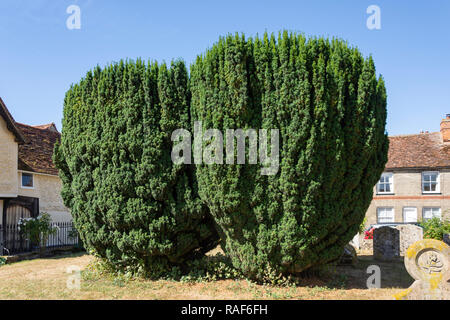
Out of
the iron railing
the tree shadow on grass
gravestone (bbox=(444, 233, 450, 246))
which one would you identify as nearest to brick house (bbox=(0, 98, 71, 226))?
the iron railing

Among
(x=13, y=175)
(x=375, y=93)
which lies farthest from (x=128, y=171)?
(x=13, y=175)

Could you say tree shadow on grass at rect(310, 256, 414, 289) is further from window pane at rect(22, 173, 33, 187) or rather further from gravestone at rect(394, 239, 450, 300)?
window pane at rect(22, 173, 33, 187)

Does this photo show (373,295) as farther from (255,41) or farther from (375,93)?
(255,41)

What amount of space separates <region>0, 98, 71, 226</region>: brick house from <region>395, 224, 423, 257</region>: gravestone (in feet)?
59.2

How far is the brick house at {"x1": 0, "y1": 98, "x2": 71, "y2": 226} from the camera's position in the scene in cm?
1678

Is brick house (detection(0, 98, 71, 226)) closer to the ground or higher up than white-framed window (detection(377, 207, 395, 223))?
higher up

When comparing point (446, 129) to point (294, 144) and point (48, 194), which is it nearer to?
point (294, 144)

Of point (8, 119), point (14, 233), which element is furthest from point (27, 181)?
point (8, 119)

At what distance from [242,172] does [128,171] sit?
3038mm

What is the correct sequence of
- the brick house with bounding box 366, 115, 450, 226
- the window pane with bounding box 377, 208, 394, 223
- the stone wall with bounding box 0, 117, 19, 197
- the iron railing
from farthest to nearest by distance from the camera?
the window pane with bounding box 377, 208, 394, 223 < the brick house with bounding box 366, 115, 450, 226 < the iron railing < the stone wall with bounding box 0, 117, 19, 197

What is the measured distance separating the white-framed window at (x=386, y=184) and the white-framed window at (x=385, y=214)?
1.37 m

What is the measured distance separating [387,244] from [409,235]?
5.76ft

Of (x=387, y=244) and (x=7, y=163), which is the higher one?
(x=7, y=163)

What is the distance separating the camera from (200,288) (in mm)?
8312
